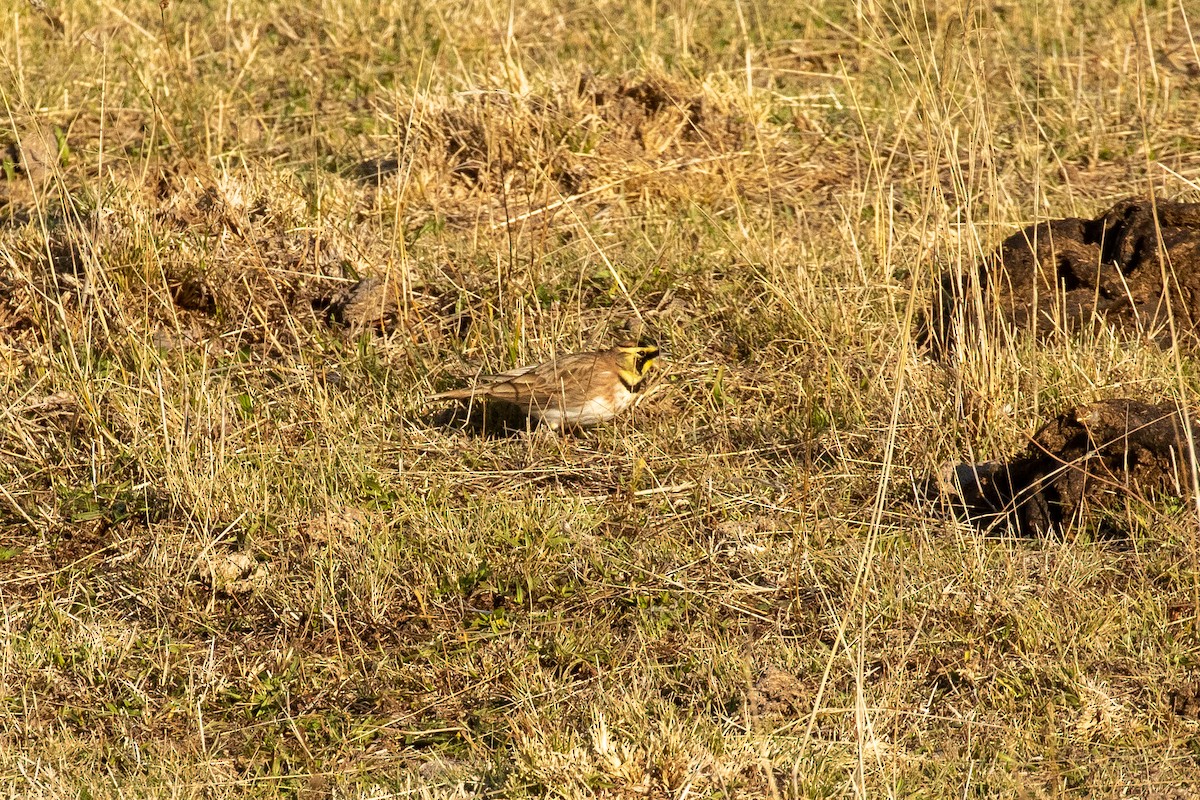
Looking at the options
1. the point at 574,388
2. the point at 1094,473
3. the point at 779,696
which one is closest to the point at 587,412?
the point at 574,388

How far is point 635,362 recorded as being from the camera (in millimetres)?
5918

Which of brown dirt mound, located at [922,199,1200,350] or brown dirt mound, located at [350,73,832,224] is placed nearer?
brown dirt mound, located at [922,199,1200,350]

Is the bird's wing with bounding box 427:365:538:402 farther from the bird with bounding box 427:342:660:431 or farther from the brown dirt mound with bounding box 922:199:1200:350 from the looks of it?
the brown dirt mound with bounding box 922:199:1200:350

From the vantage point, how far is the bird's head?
5832mm

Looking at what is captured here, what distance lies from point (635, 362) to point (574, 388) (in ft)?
1.14

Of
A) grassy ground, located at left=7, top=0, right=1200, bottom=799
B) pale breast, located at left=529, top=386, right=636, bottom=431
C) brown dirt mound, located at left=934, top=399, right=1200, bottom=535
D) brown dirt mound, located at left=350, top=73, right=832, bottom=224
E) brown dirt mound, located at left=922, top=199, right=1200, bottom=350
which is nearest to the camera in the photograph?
grassy ground, located at left=7, top=0, right=1200, bottom=799

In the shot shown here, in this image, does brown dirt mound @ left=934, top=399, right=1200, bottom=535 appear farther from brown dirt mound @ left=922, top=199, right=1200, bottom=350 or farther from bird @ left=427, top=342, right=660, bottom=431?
bird @ left=427, top=342, right=660, bottom=431

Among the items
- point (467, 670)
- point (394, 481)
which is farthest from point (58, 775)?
point (394, 481)

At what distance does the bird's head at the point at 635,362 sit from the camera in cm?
583

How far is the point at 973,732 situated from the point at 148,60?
21.4ft

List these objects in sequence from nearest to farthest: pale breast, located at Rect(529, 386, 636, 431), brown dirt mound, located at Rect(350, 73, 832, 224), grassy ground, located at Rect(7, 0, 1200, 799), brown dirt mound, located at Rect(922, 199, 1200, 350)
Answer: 1. grassy ground, located at Rect(7, 0, 1200, 799)
2. pale breast, located at Rect(529, 386, 636, 431)
3. brown dirt mound, located at Rect(922, 199, 1200, 350)
4. brown dirt mound, located at Rect(350, 73, 832, 224)

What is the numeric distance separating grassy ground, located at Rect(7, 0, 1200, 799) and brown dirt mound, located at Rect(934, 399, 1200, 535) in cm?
11

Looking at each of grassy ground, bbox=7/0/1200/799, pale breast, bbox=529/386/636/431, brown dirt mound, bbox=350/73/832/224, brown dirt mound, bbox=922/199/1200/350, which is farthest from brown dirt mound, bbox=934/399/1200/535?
brown dirt mound, bbox=350/73/832/224

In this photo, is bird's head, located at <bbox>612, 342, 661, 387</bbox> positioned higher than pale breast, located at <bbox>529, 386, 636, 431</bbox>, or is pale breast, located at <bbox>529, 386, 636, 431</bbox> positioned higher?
bird's head, located at <bbox>612, 342, 661, 387</bbox>
